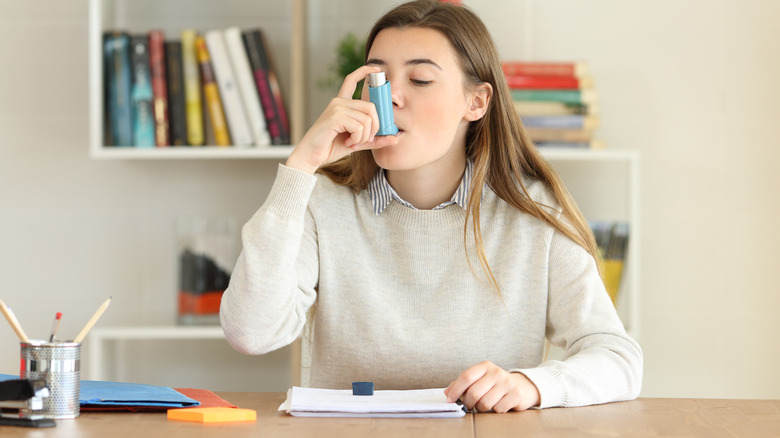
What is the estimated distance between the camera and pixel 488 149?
→ 1.66 m

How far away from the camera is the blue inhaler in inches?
56.7

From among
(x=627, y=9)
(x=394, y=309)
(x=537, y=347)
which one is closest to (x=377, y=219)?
(x=394, y=309)

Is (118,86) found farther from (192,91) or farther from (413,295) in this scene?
(413,295)

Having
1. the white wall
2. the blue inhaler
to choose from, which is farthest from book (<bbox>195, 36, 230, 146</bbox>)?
the blue inhaler

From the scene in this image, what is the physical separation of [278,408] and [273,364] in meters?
1.44

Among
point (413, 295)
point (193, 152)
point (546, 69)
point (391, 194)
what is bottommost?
point (413, 295)

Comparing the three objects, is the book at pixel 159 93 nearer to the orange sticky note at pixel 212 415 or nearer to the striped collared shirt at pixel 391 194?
the striped collared shirt at pixel 391 194

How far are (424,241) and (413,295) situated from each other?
0.35 ft

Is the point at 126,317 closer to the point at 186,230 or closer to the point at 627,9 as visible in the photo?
the point at 186,230

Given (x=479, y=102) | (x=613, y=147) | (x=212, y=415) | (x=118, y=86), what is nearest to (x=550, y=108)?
(x=613, y=147)

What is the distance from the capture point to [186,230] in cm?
237

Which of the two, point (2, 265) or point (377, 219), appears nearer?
point (377, 219)

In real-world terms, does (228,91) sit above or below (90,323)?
above

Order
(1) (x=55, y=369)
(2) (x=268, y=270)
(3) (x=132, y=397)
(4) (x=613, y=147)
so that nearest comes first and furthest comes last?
(1) (x=55, y=369)
(3) (x=132, y=397)
(2) (x=268, y=270)
(4) (x=613, y=147)
